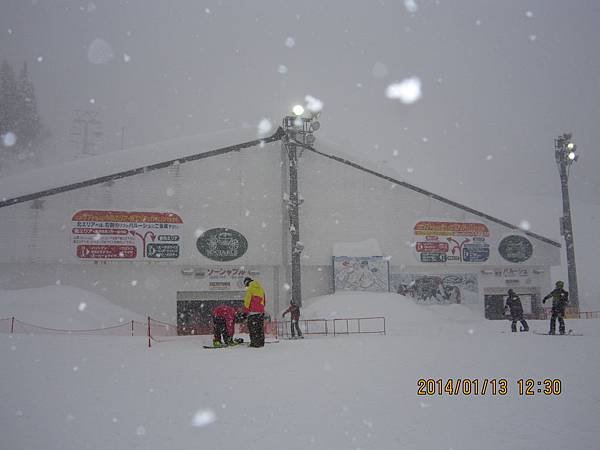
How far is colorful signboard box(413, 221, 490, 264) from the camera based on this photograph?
82.2 ft

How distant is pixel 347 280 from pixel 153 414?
62.5 ft

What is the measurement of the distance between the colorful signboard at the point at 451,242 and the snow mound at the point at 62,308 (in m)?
15.7

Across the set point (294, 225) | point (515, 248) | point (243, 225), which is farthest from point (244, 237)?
point (515, 248)

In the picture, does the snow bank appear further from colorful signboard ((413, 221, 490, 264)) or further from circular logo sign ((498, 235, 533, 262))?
circular logo sign ((498, 235, 533, 262))

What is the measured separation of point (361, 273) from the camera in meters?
23.1

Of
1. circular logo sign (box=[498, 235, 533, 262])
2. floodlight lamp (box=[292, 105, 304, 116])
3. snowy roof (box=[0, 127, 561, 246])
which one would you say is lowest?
circular logo sign (box=[498, 235, 533, 262])

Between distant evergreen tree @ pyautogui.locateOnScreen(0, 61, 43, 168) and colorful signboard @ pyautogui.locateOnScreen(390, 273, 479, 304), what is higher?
distant evergreen tree @ pyautogui.locateOnScreen(0, 61, 43, 168)

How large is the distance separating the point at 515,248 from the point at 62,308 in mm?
24497

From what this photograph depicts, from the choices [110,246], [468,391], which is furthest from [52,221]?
[468,391]

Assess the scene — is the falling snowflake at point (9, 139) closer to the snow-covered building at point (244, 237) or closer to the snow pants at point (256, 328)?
the snow-covered building at point (244, 237)

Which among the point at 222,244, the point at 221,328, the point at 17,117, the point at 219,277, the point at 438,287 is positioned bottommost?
the point at 221,328

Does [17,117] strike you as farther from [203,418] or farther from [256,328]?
[203,418]

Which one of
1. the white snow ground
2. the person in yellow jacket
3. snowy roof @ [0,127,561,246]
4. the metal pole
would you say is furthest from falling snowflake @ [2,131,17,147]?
the person in yellow jacket

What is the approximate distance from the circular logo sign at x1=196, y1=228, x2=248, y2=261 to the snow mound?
4.46 meters
